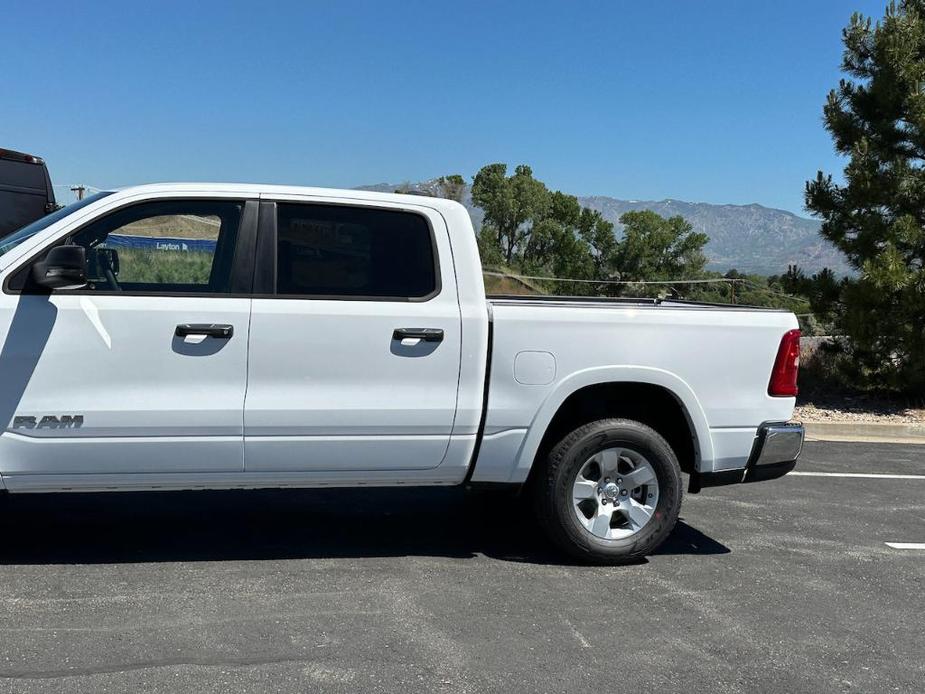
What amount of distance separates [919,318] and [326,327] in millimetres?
8527

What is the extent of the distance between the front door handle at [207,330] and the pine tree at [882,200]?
8.10 meters

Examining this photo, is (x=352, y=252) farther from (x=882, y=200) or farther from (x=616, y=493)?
(x=882, y=200)

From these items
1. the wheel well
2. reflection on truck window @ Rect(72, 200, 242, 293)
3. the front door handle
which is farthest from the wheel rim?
reflection on truck window @ Rect(72, 200, 242, 293)

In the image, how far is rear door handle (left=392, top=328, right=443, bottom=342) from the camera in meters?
4.49

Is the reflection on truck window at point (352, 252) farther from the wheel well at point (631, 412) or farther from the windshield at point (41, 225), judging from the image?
the wheel well at point (631, 412)

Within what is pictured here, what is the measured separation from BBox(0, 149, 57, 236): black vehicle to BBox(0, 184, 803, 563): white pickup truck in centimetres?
575

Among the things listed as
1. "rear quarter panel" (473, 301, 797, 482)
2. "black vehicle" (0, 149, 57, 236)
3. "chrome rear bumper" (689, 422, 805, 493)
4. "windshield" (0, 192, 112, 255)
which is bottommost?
"chrome rear bumper" (689, 422, 805, 493)

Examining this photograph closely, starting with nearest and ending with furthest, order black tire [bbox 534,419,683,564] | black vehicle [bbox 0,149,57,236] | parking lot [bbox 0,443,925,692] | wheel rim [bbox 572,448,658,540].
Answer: parking lot [bbox 0,443,925,692]
black tire [bbox 534,419,683,564]
wheel rim [bbox 572,448,658,540]
black vehicle [bbox 0,149,57,236]

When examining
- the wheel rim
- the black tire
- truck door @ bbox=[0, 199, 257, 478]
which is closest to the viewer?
truck door @ bbox=[0, 199, 257, 478]

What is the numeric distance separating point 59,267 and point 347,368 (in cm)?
141

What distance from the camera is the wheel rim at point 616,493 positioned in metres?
4.90

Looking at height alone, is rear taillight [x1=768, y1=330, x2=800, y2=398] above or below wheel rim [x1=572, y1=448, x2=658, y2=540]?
above

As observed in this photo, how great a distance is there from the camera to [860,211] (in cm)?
1058

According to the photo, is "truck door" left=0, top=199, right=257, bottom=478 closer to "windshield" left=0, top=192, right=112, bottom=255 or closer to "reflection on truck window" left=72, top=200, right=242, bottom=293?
"reflection on truck window" left=72, top=200, right=242, bottom=293
